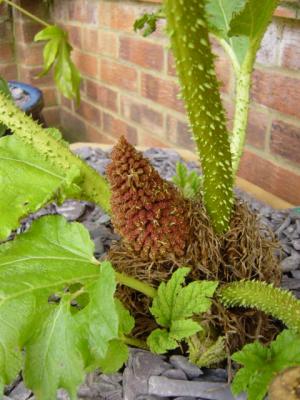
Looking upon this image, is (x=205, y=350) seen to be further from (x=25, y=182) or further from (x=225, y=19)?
(x=225, y=19)

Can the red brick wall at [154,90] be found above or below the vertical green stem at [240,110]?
below

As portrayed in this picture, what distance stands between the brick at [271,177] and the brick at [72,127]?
0.87 m

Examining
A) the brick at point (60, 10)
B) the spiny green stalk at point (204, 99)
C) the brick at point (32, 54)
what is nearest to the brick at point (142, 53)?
the brick at point (60, 10)

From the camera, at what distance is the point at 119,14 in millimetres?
1529

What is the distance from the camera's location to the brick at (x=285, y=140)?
1.07 m

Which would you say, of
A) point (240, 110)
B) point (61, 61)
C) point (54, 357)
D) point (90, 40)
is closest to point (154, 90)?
point (61, 61)

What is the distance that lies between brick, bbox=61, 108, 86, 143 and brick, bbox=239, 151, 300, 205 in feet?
2.85

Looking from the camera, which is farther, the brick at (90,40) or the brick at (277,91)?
the brick at (90,40)

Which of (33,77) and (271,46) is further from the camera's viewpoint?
(33,77)

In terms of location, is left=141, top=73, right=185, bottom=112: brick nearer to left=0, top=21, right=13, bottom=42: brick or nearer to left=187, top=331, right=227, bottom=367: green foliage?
left=0, top=21, right=13, bottom=42: brick

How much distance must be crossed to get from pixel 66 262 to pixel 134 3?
1061mm

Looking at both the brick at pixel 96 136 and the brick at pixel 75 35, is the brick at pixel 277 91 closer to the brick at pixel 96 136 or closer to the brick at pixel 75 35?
the brick at pixel 96 136

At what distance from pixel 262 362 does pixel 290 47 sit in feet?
2.18

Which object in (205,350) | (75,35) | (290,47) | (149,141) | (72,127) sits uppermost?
(290,47)
